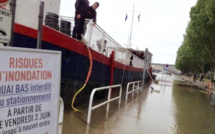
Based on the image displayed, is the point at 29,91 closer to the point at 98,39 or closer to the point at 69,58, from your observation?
the point at 69,58

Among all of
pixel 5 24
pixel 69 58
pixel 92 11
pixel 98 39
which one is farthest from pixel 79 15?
pixel 5 24

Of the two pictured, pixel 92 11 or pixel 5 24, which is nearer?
pixel 5 24

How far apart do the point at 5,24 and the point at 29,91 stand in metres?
0.75

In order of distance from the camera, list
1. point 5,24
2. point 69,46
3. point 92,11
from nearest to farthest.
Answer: point 5,24 < point 69,46 < point 92,11

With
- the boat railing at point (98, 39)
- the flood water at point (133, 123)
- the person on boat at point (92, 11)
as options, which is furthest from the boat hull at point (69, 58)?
the person on boat at point (92, 11)

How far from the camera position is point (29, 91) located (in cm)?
266

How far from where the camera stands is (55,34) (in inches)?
241

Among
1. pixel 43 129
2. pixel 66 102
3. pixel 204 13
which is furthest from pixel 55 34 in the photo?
pixel 204 13

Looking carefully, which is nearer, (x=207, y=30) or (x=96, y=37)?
(x=96, y=37)

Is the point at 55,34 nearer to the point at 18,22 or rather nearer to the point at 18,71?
the point at 18,22

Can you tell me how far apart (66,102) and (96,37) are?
282 centimetres

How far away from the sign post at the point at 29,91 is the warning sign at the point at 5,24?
0.73ft

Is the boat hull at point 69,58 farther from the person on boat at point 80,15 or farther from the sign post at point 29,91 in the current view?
the sign post at point 29,91

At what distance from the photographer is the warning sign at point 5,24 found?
8.28 feet
